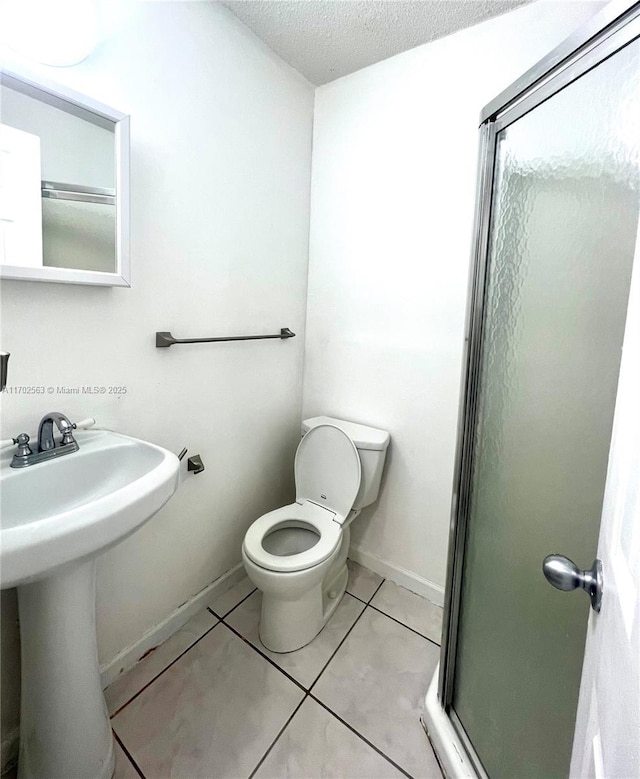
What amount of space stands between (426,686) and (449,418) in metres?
0.97

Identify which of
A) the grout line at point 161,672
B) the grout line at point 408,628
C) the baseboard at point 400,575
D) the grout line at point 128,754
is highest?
the baseboard at point 400,575

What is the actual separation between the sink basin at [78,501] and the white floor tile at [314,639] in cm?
89

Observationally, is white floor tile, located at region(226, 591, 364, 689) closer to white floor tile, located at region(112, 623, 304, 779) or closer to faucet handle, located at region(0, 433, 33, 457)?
white floor tile, located at region(112, 623, 304, 779)

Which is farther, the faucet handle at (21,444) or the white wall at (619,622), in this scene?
the faucet handle at (21,444)

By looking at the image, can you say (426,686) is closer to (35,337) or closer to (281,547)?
(281,547)

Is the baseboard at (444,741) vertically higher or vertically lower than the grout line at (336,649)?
higher

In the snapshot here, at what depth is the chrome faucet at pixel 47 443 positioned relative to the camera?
0.95 m

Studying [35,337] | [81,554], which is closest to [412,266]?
[35,337]

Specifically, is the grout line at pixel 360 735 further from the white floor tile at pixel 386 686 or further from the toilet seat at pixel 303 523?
the toilet seat at pixel 303 523

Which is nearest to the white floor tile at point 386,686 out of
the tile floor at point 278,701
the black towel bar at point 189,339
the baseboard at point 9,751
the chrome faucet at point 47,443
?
the tile floor at point 278,701

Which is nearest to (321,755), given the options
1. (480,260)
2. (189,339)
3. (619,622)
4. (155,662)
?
(155,662)

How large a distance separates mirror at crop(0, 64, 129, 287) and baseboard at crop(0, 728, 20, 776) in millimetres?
1267

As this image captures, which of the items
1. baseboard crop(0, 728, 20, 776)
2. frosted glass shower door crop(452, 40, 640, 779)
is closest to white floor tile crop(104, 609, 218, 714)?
baseboard crop(0, 728, 20, 776)

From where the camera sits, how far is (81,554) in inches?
28.5
